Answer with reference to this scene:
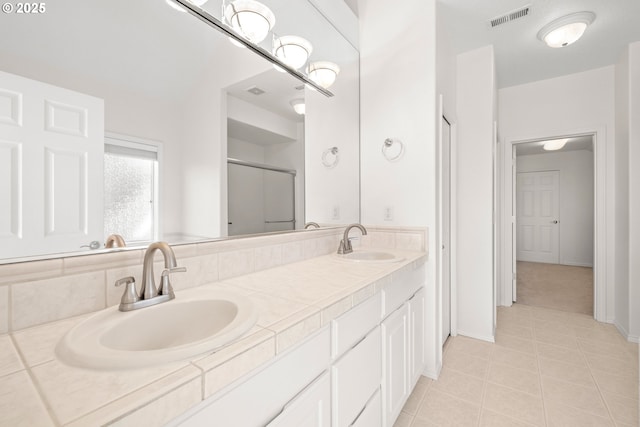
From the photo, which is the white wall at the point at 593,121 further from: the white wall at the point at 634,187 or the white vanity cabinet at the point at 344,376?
the white vanity cabinet at the point at 344,376

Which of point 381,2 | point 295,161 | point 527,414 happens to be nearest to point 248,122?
point 295,161

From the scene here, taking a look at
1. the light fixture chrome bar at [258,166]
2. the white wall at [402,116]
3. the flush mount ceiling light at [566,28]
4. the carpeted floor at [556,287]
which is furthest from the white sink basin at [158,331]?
the carpeted floor at [556,287]

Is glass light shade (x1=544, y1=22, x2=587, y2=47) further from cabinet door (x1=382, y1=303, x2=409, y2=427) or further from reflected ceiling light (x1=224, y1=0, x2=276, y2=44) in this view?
cabinet door (x1=382, y1=303, x2=409, y2=427)

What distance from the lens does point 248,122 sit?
4.48 feet

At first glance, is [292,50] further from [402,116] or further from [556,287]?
[556,287]

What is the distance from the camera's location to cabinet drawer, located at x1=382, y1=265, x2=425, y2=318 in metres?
1.27

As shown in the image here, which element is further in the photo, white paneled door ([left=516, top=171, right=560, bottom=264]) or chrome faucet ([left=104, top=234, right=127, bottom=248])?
white paneled door ([left=516, top=171, right=560, bottom=264])

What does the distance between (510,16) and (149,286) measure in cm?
293

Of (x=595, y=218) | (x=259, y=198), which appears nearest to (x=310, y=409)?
(x=259, y=198)

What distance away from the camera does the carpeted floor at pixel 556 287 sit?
331 cm

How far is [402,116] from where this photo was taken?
200cm

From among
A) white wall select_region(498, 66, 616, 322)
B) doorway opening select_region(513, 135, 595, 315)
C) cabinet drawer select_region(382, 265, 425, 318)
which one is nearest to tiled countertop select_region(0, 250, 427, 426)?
cabinet drawer select_region(382, 265, 425, 318)

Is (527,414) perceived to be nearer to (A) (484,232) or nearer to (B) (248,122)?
(A) (484,232)

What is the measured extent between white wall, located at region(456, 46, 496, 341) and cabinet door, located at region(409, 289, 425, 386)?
0.97 metres
